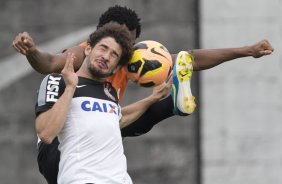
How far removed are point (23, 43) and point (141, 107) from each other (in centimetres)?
132

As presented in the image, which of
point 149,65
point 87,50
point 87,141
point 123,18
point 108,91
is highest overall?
point 123,18

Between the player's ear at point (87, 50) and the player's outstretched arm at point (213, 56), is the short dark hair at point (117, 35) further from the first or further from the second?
the player's outstretched arm at point (213, 56)

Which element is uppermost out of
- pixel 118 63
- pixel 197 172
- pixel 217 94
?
pixel 118 63

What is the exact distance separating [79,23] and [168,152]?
1.78 meters

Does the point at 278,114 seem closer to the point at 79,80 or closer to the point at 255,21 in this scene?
the point at 255,21

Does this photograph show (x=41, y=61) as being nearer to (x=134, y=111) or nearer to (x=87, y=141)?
(x=87, y=141)

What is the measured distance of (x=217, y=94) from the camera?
1099cm

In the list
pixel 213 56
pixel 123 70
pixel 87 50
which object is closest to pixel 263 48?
pixel 213 56

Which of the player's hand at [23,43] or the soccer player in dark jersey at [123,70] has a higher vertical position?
the player's hand at [23,43]

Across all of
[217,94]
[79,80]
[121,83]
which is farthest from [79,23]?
[79,80]

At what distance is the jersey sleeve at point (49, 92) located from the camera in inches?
236

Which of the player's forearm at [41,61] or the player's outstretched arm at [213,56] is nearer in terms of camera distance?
the player's forearm at [41,61]

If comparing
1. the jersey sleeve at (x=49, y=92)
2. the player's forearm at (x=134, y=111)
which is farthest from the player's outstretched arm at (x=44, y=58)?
the player's forearm at (x=134, y=111)

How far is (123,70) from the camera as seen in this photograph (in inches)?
271
